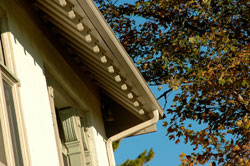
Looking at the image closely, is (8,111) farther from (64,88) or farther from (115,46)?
(64,88)

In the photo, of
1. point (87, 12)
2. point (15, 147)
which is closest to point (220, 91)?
point (87, 12)

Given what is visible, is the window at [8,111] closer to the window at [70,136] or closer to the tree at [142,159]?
the window at [70,136]

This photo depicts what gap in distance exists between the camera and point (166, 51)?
14.5m

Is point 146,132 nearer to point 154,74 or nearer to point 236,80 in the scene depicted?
point 236,80

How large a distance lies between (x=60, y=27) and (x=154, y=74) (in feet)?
27.4

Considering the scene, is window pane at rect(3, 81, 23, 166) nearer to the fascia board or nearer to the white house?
the white house

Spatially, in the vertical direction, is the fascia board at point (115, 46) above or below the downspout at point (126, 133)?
above

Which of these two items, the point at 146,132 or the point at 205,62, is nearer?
the point at 146,132

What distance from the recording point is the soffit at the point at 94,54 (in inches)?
241

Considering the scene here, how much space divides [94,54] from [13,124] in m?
2.06

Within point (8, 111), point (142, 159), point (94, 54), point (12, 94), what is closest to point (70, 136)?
point (94, 54)

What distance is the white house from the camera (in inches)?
207

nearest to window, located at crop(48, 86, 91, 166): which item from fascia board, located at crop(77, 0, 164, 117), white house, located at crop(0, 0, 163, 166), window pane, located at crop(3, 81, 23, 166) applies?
white house, located at crop(0, 0, 163, 166)

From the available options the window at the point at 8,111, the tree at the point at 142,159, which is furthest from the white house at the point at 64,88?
the tree at the point at 142,159
